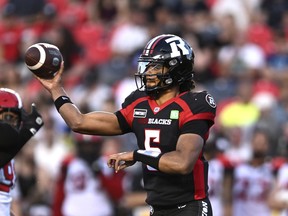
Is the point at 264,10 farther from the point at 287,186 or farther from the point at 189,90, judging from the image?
the point at 189,90

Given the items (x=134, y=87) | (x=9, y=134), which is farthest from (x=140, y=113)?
(x=134, y=87)

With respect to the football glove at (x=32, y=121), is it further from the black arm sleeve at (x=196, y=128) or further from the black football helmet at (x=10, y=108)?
the black arm sleeve at (x=196, y=128)

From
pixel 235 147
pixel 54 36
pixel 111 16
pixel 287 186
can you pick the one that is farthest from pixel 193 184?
pixel 111 16

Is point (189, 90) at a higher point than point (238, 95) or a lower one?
higher

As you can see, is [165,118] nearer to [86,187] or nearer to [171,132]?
[171,132]

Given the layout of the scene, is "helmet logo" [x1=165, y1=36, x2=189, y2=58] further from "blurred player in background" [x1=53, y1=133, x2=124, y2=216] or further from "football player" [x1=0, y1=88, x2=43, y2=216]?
"blurred player in background" [x1=53, y1=133, x2=124, y2=216]

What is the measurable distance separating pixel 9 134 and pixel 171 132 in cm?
124

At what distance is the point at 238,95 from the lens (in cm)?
1261

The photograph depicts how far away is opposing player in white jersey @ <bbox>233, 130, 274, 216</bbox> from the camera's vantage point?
1049 centimetres

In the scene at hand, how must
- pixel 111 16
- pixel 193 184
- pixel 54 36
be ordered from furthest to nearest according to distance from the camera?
pixel 111 16
pixel 54 36
pixel 193 184

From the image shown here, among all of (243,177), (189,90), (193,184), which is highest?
(189,90)

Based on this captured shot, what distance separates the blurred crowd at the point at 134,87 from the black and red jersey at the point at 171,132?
1866 millimetres

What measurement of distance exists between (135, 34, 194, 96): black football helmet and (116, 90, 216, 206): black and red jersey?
5.0 inches

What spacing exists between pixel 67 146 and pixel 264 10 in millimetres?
4065
